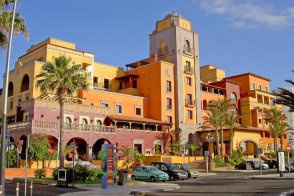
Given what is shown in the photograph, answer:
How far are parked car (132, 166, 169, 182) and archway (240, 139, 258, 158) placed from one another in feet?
110

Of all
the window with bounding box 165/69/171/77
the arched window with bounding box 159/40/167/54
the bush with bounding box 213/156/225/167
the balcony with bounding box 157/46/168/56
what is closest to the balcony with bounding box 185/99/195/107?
the window with bounding box 165/69/171/77

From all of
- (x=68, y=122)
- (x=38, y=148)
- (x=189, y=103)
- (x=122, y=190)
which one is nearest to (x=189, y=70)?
(x=189, y=103)

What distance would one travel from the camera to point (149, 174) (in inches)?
1243

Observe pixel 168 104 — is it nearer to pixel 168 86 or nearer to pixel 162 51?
pixel 168 86

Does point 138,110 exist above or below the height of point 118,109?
above

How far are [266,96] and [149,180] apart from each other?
55.8 m

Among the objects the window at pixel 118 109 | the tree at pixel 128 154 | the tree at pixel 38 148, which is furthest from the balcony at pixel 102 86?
the tree at pixel 38 148

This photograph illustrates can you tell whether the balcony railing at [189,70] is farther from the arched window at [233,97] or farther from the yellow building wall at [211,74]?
the yellow building wall at [211,74]

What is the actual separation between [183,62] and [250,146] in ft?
64.9

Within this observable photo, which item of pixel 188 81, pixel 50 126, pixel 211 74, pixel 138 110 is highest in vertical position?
pixel 211 74

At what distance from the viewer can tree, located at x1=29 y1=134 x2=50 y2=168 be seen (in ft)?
119

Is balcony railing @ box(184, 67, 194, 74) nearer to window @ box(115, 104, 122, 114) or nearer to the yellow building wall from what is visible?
window @ box(115, 104, 122, 114)

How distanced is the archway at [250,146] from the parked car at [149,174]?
110 feet

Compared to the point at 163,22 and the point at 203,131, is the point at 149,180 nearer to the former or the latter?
the point at 203,131
